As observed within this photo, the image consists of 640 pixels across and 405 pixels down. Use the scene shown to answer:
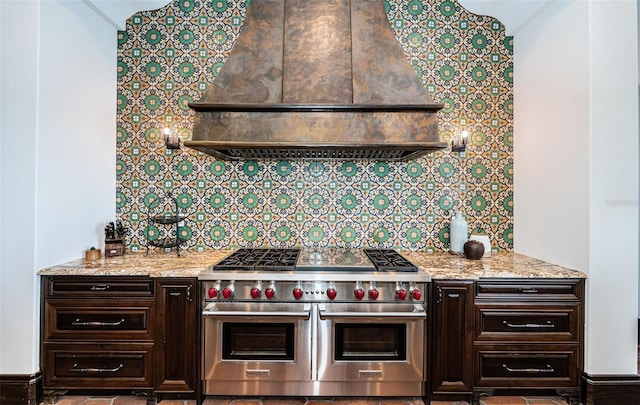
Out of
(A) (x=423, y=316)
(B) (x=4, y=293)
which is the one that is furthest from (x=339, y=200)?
(B) (x=4, y=293)

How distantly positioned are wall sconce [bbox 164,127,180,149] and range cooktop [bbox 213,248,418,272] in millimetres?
1074

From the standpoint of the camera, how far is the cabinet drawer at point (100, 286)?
217 centimetres

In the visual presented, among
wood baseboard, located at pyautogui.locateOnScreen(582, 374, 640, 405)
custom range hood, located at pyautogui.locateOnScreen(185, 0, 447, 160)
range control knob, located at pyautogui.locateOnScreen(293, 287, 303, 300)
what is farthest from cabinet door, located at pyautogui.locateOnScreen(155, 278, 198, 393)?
wood baseboard, located at pyautogui.locateOnScreen(582, 374, 640, 405)

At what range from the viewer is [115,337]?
2166mm

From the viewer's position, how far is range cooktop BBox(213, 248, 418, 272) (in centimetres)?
220

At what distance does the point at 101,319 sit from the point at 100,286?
0.22m

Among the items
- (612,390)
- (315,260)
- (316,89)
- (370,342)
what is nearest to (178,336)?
(315,260)

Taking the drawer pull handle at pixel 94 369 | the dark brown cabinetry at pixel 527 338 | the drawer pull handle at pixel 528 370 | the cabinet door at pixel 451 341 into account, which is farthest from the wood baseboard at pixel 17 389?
the drawer pull handle at pixel 528 370

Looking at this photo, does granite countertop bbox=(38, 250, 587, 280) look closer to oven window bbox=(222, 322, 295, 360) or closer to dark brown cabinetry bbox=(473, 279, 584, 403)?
dark brown cabinetry bbox=(473, 279, 584, 403)

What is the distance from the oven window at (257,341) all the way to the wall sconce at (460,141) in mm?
2018

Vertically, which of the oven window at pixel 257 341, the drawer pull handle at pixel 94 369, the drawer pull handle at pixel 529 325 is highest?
the drawer pull handle at pixel 529 325

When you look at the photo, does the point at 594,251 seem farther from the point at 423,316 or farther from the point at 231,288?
the point at 231,288

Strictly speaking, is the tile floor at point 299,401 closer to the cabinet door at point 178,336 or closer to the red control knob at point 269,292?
the cabinet door at point 178,336

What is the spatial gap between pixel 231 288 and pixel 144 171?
152 cm
